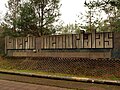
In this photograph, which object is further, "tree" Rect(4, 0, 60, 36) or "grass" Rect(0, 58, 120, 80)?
"tree" Rect(4, 0, 60, 36)

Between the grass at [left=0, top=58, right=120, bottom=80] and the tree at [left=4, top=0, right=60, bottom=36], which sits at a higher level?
the tree at [left=4, top=0, right=60, bottom=36]

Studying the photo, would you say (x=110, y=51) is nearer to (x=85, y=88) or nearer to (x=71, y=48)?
(x=71, y=48)

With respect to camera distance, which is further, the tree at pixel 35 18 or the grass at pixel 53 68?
the tree at pixel 35 18

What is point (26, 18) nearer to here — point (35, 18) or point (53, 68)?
point (35, 18)

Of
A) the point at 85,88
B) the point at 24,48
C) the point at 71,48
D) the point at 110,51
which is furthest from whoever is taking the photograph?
the point at 24,48

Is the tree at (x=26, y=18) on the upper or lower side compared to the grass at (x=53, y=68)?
upper

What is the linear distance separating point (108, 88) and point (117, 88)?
13.0 inches

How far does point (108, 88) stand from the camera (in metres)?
7.38

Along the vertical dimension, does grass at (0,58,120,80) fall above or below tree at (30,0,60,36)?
below

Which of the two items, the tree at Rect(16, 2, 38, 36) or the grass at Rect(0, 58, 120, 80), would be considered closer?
the grass at Rect(0, 58, 120, 80)

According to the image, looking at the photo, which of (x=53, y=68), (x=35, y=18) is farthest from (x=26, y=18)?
(x=53, y=68)

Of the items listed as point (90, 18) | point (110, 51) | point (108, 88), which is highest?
point (90, 18)

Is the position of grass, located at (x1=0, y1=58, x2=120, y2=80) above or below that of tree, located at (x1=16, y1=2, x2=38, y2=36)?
below

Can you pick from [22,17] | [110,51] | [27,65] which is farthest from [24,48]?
[110,51]
